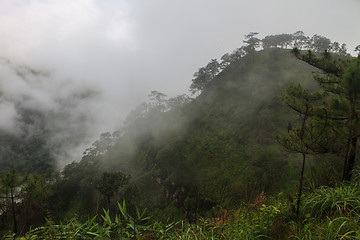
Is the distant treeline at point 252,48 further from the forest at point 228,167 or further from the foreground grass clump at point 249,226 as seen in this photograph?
the foreground grass clump at point 249,226

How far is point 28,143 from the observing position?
339 ft

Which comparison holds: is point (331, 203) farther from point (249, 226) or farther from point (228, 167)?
point (228, 167)

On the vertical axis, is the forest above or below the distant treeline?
below

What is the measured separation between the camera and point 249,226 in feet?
10.3

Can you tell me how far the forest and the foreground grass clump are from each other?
0.02m

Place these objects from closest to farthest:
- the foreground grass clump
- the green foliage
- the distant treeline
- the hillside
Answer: the foreground grass clump < the green foliage < the hillside < the distant treeline

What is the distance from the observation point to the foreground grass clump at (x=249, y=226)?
275 cm

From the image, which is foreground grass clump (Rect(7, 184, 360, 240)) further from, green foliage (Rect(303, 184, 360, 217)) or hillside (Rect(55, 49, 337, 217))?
hillside (Rect(55, 49, 337, 217))

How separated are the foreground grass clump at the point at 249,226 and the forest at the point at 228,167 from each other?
0.07 feet

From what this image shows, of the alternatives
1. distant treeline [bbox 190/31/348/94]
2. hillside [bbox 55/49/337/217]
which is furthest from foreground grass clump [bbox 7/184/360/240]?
distant treeline [bbox 190/31/348/94]

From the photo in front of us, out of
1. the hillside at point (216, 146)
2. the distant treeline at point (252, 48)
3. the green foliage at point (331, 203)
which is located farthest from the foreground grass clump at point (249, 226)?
the distant treeline at point (252, 48)

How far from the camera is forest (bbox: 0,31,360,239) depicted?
327 centimetres

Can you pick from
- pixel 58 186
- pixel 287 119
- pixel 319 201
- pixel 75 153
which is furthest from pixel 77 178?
A: pixel 75 153

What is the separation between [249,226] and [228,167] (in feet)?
83.7
